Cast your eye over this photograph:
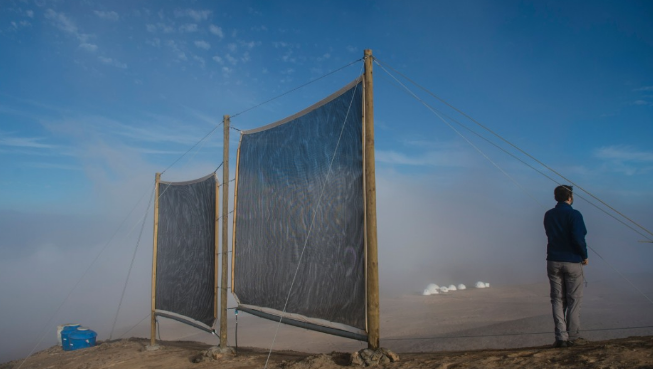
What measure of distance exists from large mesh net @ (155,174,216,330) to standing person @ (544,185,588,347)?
6.23 m

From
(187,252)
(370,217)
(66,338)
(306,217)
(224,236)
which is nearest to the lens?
(370,217)

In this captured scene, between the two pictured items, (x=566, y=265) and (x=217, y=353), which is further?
(x=217, y=353)

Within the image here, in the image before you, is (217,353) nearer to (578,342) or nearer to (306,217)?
(306,217)

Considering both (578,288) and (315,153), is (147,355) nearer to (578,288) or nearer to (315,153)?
(315,153)

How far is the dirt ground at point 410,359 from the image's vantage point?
15.1ft

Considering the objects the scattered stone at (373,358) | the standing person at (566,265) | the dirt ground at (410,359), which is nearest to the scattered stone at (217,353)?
the dirt ground at (410,359)

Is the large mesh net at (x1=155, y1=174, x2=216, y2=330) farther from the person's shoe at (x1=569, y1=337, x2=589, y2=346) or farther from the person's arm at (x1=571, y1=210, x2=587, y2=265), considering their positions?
the person's arm at (x1=571, y1=210, x2=587, y2=265)

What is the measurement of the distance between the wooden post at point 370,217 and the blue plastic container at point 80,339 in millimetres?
9909

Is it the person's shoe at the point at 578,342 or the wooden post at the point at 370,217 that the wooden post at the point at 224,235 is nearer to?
the wooden post at the point at 370,217

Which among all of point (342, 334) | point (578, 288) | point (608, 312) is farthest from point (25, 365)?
point (608, 312)

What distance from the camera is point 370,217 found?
591cm

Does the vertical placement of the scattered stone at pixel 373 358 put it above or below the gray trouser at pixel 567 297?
below

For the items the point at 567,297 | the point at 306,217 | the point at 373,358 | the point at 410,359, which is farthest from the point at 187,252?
the point at 567,297

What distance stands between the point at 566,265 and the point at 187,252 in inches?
301
